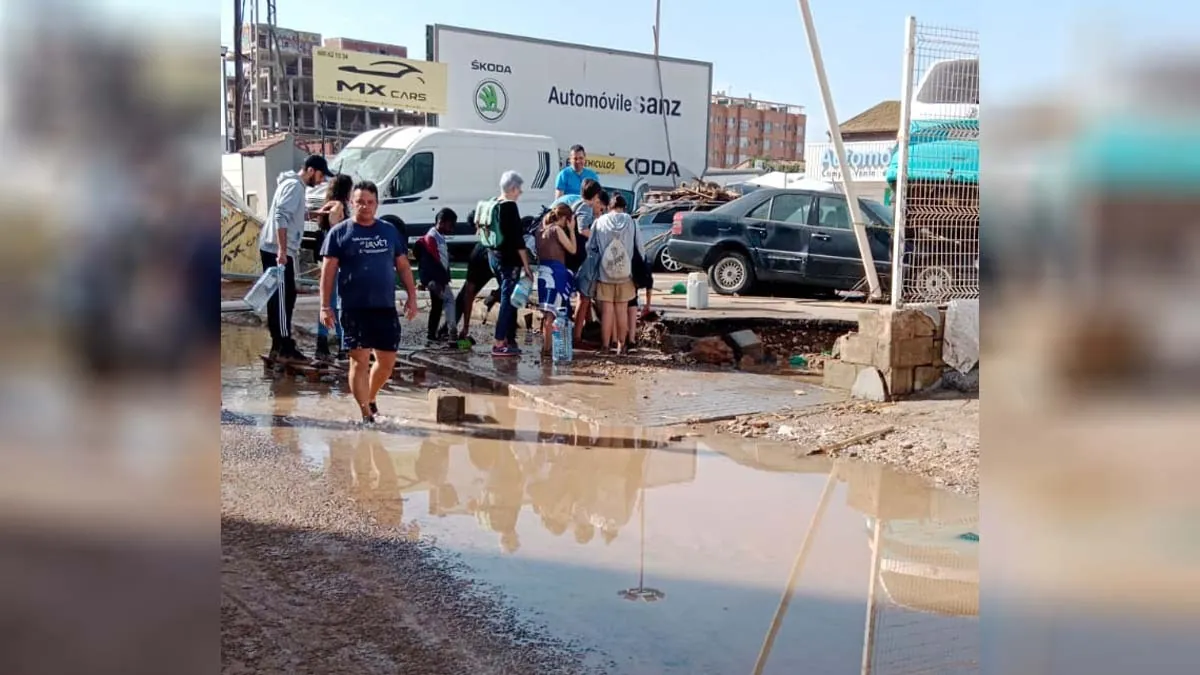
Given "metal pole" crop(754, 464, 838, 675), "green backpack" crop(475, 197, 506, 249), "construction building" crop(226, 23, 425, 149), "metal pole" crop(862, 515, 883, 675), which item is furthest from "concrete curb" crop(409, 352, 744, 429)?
"construction building" crop(226, 23, 425, 149)

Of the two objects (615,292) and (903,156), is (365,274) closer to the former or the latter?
(615,292)

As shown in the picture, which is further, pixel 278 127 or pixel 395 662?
pixel 278 127

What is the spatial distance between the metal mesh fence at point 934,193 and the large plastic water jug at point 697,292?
3831mm

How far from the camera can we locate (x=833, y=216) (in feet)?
45.9

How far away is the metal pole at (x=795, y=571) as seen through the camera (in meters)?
3.56

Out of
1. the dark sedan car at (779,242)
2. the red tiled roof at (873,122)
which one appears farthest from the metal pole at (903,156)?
the red tiled roof at (873,122)
